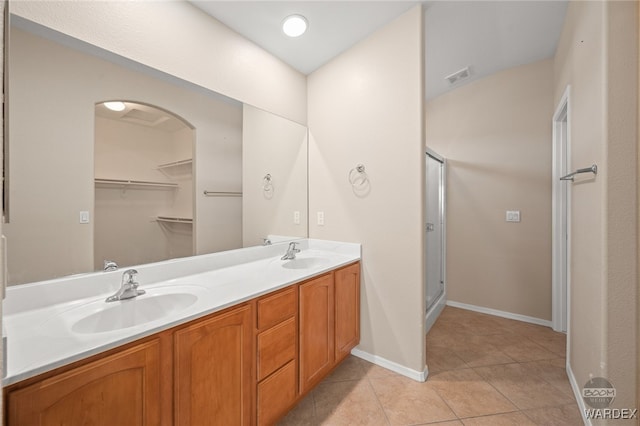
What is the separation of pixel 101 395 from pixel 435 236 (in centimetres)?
294

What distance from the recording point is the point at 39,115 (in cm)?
109

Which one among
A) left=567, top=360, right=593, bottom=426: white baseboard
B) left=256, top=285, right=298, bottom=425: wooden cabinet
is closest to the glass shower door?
left=567, top=360, right=593, bottom=426: white baseboard

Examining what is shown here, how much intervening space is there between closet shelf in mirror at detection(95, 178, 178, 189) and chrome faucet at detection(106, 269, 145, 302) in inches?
18.0

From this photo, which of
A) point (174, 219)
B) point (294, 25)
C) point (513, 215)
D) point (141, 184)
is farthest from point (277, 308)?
point (513, 215)

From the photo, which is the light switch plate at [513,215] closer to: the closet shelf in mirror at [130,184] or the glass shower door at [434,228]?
the glass shower door at [434,228]

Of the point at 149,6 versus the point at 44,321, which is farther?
the point at 149,6

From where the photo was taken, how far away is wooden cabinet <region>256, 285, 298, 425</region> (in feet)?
4.10

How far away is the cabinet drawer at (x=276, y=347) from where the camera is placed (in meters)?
1.25

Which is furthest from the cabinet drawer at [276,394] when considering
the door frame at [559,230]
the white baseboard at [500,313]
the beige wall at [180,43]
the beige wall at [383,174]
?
the door frame at [559,230]

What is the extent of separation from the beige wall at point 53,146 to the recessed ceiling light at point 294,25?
0.99m

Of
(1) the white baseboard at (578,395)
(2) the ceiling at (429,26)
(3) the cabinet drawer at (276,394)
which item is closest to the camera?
(3) the cabinet drawer at (276,394)

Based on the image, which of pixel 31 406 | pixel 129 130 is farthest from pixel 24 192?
pixel 31 406

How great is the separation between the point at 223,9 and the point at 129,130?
1.01 m

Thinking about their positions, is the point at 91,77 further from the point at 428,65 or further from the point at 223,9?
the point at 428,65
